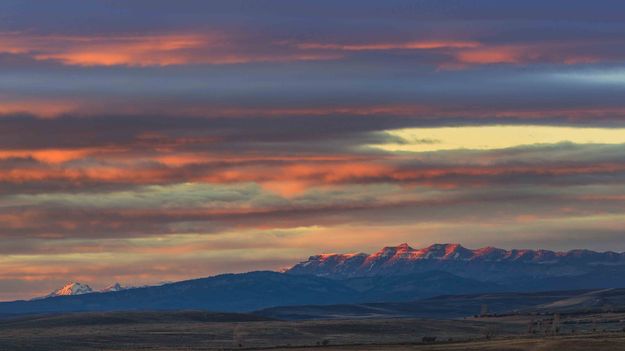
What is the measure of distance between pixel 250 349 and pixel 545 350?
43687 millimetres

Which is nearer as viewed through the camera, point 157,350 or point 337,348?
point 337,348

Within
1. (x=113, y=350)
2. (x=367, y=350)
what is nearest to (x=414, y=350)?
(x=367, y=350)

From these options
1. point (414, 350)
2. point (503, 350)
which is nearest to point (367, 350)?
point (414, 350)

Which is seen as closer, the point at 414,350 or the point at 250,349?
the point at 414,350

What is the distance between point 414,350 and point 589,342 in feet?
70.7

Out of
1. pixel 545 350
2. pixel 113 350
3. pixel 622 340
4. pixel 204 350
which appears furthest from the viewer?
pixel 113 350

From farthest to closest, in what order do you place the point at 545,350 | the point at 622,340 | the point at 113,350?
the point at 113,350 → the point at 622,340 → the point at 545,350

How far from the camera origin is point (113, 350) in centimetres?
19362

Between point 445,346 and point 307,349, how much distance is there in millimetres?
17303

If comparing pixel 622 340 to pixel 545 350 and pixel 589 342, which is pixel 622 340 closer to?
pixel 589 342

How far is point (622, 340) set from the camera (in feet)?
546

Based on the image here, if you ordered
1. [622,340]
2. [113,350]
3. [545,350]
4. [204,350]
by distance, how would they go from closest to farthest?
[545,350] < [622,340] < [204,350] < [113,350]

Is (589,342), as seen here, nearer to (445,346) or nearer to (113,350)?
(445,346)

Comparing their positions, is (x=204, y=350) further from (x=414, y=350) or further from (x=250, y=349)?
(x=414, y=350)
